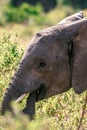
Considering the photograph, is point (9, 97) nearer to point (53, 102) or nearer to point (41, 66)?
point (41, 66)

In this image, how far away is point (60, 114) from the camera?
7.20 meters

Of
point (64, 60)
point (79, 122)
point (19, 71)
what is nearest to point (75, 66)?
point (64, 60)

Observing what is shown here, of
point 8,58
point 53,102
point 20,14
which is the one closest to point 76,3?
point 20,14

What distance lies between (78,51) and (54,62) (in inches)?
9.8

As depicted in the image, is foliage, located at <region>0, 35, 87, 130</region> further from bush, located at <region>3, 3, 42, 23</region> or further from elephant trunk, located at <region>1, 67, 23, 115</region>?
bush, located at <region>3, 3, 42, 23</region>

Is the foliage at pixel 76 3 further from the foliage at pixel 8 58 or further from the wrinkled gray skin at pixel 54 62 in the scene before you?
the wrinkled gray skin at pixel 54 62

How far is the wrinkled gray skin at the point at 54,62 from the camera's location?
5855mm

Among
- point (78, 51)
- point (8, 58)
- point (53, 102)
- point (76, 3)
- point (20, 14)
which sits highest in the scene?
point (76, 3)

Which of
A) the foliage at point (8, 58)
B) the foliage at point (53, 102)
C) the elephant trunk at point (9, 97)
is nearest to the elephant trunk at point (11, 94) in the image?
the elephant trunk at point (9, 97)

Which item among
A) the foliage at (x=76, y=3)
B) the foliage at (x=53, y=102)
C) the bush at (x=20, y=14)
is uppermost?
the foliage at (x=76, y=3)

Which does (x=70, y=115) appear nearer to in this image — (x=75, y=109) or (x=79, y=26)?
(x=75, y=109)

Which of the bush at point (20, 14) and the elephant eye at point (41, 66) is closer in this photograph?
the elephant eye at point (41, 66)

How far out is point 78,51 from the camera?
597cm

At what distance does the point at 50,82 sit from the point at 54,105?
46.1 inches
